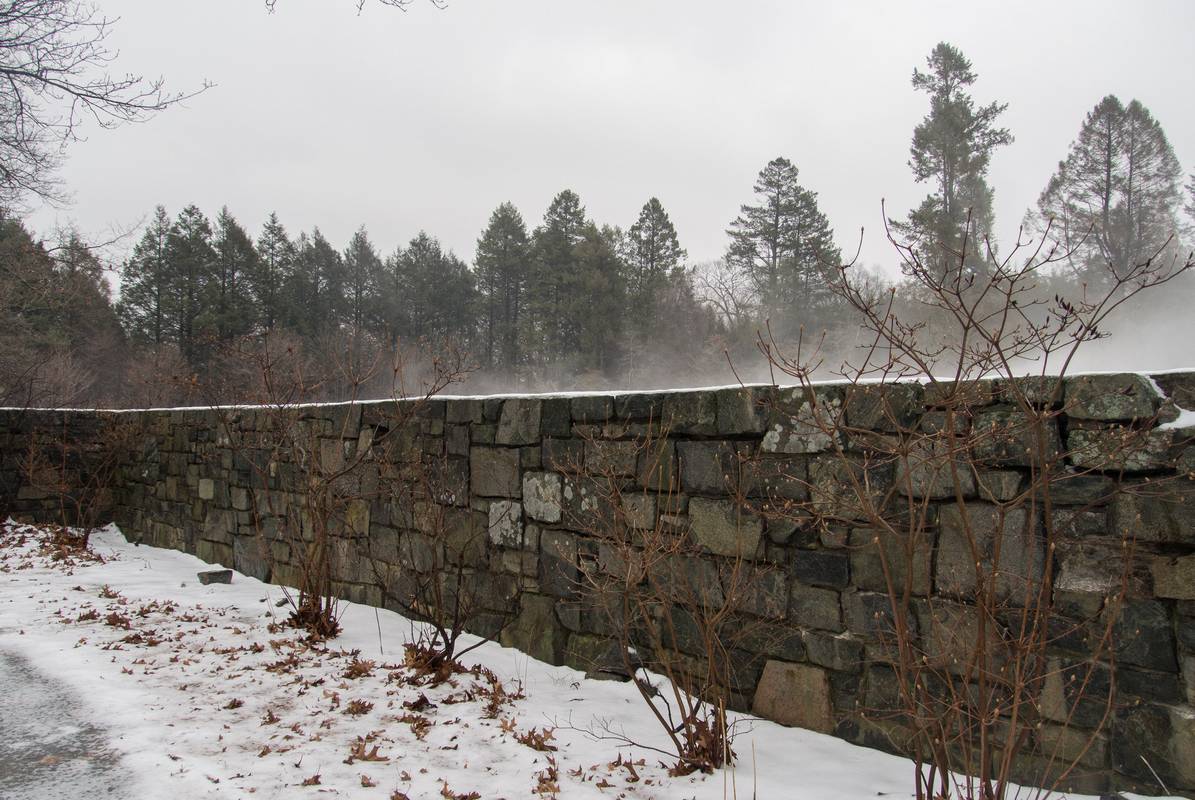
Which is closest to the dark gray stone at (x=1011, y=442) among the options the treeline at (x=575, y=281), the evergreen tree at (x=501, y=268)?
the treeline at (x=575, y=281)

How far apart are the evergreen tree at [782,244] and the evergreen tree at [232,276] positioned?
66.9 ft

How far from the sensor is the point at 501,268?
106ft

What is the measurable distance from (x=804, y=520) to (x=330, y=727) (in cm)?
215

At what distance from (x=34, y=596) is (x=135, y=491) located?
317 cm

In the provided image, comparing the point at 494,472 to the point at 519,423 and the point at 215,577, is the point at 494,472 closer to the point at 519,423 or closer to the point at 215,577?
the point at 519,423

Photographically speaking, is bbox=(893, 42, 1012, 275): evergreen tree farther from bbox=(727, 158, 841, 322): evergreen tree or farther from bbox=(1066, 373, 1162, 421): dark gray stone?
bbox=(1066, 373, 1162, 421): dark gray stone

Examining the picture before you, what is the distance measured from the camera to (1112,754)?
7.61 ft

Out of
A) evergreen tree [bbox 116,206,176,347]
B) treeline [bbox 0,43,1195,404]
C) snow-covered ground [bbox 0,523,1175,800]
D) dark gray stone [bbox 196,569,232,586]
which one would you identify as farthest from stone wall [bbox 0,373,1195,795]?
evergreen tree [bbox 116,206,176,347]

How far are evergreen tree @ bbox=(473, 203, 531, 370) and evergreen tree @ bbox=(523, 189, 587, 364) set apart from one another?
62.0 inches

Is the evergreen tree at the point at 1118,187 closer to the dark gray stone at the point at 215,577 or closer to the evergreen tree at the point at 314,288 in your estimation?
the dark gray stone at the point at 215,577

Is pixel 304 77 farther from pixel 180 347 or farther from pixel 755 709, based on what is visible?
pixel 180 347

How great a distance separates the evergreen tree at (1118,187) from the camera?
71.9 ft

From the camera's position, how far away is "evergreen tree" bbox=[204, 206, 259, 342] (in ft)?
101

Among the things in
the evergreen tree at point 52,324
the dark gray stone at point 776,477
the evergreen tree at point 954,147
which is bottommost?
the dark gray stone at point 776,477
